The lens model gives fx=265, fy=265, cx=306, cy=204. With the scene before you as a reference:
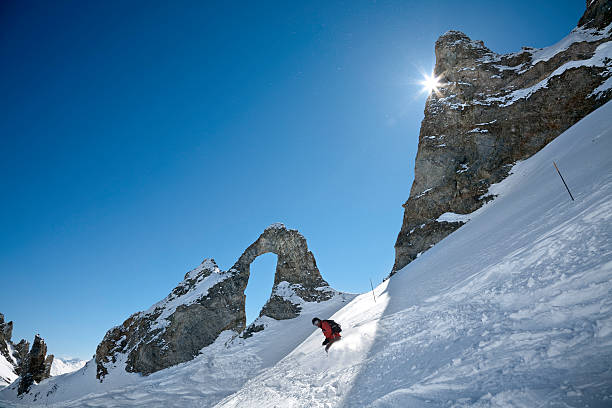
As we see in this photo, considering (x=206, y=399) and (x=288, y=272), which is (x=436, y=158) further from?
(x=206, y=399)

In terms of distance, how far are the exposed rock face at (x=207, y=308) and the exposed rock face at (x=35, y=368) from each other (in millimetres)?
17995

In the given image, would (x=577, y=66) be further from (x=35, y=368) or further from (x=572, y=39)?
(x=35, y=368)

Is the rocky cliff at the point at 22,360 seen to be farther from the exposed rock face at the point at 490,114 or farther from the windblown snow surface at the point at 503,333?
the exposed rock face at the point at 490,114

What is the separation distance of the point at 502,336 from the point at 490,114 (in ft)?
124

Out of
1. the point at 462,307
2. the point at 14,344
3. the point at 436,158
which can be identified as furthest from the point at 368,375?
the point at 14,344

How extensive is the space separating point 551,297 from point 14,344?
103920 millimetres

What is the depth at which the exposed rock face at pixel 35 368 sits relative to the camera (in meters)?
42.4

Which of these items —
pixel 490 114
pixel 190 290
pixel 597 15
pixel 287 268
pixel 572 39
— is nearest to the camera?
pixel 597 15

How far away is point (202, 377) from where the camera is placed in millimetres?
25250

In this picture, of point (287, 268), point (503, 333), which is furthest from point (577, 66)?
point (287, 268)

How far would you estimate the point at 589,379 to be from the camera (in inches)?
94.2

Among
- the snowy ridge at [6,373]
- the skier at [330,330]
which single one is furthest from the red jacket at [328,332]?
the snowy ridge at [6,373]

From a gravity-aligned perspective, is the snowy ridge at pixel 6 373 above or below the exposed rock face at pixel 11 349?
below

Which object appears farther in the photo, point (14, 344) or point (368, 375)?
point (14, 344)
